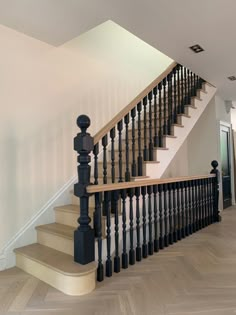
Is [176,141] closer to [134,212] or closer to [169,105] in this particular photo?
[169,105]

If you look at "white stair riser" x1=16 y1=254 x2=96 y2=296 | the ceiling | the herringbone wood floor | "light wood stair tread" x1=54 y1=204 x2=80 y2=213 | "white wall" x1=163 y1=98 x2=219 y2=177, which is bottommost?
the herringbone wood floor

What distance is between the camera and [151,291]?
2.04 meters

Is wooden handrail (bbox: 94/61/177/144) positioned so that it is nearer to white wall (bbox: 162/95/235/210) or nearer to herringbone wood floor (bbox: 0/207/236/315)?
herringbone wood floor (bbox: 0/207/236/315)

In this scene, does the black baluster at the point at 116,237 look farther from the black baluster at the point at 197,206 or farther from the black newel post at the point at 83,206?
the black baluster at the point at 197,206

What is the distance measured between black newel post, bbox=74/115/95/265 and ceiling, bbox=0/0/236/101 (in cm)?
104

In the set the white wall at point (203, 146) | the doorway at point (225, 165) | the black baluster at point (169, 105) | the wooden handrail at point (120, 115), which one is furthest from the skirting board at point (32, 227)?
the doorway at point (225, 165)

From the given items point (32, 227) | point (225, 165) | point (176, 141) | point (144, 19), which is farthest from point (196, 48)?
point (225, 165)

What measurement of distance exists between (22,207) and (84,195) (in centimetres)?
105

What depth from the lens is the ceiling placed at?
2270mm

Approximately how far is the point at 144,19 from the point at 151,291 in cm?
247

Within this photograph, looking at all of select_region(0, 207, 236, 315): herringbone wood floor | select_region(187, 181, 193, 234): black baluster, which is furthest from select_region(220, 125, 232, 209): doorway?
select_region(0, 207, 236, 315): herringbone wood floor

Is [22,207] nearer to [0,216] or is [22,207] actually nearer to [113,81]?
[0,216]

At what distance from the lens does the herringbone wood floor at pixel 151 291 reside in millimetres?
1809

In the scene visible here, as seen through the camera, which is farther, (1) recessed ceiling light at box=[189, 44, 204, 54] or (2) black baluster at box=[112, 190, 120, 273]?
(1) recessed ceiling light at box=[189, 44, 204, 54]
